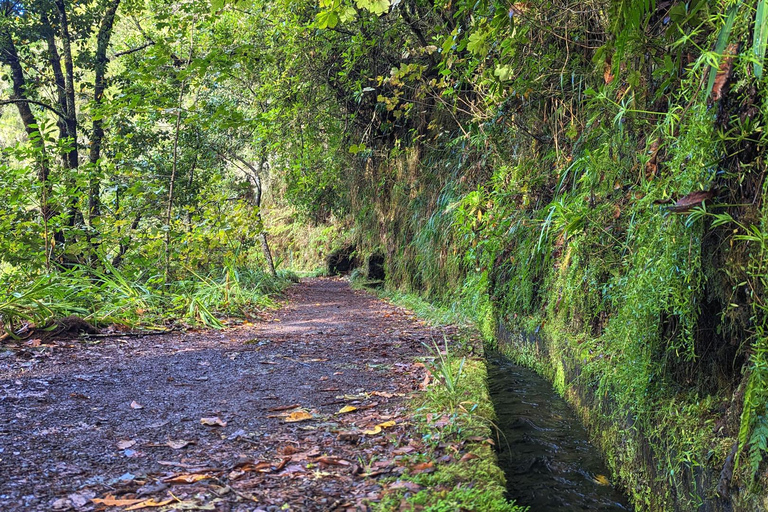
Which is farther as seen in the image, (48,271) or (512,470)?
(48,271)

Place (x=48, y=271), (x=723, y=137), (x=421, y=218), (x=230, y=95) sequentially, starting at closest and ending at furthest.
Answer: (x=723, y=137), (x=48, y=271), (x=421, y=218), (x=230, y=95)

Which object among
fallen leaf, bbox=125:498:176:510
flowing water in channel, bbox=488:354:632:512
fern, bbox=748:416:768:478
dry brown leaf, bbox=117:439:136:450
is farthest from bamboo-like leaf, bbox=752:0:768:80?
dry brown leaf, bbox=117:439:136:450

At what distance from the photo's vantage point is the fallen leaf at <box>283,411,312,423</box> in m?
2.53

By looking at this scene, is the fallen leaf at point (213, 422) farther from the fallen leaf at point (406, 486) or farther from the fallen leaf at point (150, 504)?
the fallen leaf at point (406, 486)

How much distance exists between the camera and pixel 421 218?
8.37m

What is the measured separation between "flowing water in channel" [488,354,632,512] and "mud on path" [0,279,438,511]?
0.57 meters

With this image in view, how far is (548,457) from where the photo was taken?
2609 mm

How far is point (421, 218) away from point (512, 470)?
20.3ft

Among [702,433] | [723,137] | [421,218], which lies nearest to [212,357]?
[702,433]

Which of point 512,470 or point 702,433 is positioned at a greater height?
point 702,433

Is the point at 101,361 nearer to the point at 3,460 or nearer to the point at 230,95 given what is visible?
the point at 3,460

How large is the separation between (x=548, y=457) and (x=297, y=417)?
4.29ft

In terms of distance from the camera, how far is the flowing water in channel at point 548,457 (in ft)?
7.16

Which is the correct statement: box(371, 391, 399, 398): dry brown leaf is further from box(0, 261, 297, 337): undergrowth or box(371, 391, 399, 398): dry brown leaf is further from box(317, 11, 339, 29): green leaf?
box(0, 261, 297, 337): undergrowth
